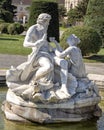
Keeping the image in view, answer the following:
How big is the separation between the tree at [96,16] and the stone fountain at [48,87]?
20.4m

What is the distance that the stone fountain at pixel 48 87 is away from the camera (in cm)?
866

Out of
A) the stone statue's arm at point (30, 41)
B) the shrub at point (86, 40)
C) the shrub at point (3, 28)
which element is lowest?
the shrub at point (3, 28)

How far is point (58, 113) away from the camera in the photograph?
8.69 meters

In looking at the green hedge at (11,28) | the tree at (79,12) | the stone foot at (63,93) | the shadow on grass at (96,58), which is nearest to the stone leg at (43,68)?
the stone foot at (63,93)

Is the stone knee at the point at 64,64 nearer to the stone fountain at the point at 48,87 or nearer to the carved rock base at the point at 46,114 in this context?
the stone fountain at the point at 48,87

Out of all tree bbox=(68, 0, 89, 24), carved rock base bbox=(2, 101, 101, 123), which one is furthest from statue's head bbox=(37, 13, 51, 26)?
tree bbox=(68, 0, 89, 24)

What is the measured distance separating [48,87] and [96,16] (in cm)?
2194

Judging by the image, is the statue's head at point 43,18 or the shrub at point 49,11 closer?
the statue's head at point 43,18

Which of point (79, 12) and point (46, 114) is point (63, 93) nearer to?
point (46, 114)

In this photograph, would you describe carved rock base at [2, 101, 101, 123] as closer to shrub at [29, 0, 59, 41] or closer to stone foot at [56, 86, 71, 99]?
→ stone foot at [56, 86, 71, 99]

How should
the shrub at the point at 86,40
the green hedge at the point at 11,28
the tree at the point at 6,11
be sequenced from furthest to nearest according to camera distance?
1. the tree at the point at 6,11
2. the green hedge at the point at 11,28
3. the shrub at the point at 86,40

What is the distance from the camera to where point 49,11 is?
33.3m

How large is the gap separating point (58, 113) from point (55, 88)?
0.53 m

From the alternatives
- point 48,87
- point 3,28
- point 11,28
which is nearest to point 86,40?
point 48,87
